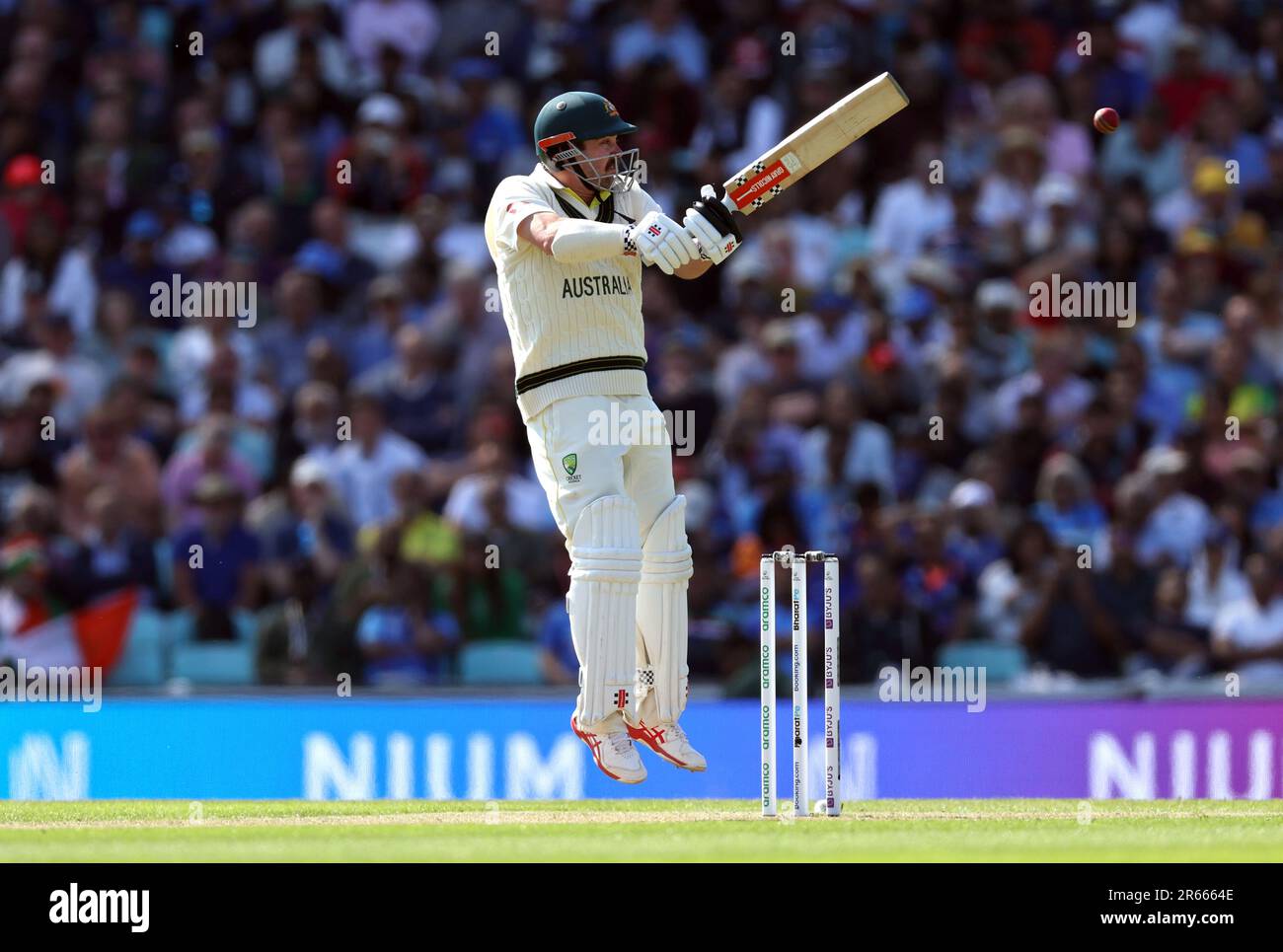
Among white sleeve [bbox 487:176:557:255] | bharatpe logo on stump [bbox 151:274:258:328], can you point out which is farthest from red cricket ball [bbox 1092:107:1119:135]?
bharatpe logo on stump [bbox 151:274:258:328]

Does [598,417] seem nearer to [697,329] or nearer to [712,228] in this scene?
[712,228]

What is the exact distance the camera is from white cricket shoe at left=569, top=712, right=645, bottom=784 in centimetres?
879

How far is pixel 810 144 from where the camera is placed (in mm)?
8750

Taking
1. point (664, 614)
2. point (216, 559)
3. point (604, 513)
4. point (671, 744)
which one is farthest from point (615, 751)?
point (216, 559)

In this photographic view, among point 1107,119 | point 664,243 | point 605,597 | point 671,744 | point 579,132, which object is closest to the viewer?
point 664,243

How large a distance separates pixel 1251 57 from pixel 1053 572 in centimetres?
543

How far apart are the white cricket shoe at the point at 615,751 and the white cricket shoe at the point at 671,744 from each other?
15cm

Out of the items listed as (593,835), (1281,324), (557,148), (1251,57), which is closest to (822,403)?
(1281,324)

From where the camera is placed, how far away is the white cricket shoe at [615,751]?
8789 millimetres

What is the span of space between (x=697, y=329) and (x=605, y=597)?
669 cm

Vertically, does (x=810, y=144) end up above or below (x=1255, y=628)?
above

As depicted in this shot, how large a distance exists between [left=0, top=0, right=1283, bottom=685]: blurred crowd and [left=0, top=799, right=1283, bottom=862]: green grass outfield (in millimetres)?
3377

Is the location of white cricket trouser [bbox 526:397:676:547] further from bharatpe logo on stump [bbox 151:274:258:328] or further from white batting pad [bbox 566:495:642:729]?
bharatpe logo on stump [bbox 151:274:258:328]
